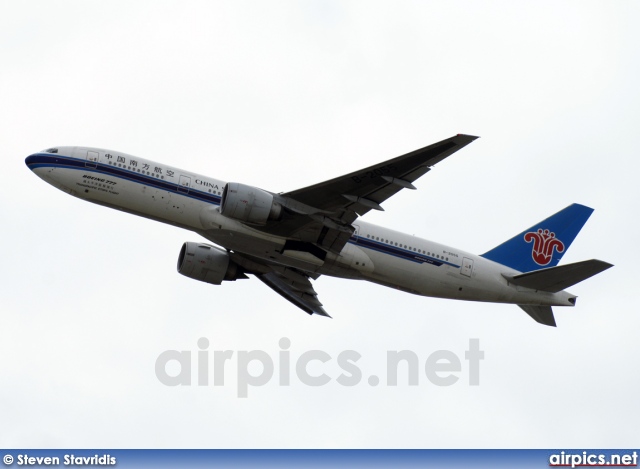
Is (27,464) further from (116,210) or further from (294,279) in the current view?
(294,279)

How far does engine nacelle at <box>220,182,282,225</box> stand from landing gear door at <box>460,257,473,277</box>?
9201 mm

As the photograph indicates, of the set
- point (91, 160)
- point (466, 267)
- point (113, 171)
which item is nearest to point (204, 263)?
point (113, 171)

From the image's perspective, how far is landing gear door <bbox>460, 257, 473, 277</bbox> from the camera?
40.9m

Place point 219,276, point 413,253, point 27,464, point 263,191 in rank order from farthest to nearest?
point 219,276, point 413,253, point 263,191, point 27,464

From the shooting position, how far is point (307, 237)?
38.5 meters

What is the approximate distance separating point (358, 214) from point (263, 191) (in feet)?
12.5

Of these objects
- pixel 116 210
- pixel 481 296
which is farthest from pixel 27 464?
pixel 481 296

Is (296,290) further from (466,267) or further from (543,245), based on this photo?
(543,245)

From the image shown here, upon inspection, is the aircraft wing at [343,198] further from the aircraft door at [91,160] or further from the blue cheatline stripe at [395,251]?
the aircraft door at [91,160]

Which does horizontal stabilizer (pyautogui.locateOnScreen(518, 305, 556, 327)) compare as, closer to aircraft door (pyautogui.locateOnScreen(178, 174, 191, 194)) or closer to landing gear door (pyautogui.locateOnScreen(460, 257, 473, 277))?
landing gear door (pyautogui.locateOnScreen(460, 257, 473, 277))

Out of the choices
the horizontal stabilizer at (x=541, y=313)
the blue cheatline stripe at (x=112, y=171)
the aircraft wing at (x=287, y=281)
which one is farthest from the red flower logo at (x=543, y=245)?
the blue cheatline stripe at (x=112, y=171)

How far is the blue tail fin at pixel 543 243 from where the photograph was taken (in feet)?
142

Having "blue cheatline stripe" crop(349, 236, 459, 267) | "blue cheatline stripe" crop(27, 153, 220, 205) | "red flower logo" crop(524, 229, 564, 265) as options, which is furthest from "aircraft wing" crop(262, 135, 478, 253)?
"red flower logo" crop(524, 229, 564, 265)

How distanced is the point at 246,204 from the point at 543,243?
15348 millimetres
